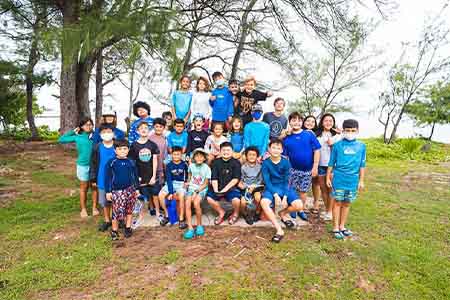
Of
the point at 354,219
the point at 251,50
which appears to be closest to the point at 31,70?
the point at 251,50

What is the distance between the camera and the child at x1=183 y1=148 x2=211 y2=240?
3476mm

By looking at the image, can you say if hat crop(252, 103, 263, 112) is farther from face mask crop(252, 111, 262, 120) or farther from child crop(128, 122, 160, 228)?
child crop(128, 122, 160, 228)

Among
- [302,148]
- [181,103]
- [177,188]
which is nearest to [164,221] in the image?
[177,188]

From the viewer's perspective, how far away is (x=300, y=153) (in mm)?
3729

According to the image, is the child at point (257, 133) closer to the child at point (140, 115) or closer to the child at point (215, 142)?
the child at point (215, 142)

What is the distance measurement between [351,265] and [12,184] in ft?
19.5

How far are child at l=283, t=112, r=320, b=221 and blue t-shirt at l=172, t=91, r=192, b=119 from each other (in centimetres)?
160

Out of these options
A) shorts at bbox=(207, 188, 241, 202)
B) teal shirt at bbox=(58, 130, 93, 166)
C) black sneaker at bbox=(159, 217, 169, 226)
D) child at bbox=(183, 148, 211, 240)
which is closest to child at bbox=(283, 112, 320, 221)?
shorts at bbox=(207, 188, 241, 202)

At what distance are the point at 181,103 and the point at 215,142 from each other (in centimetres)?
98

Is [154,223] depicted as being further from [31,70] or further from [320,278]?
[31,70]

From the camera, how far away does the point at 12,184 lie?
5492 millimetres

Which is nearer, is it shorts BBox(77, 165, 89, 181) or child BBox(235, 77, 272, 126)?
shorts BBox(77, 165, 89, 181)

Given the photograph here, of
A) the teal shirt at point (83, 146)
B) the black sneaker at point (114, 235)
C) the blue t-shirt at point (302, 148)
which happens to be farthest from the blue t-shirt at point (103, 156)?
the blue t-shirt at point (302, 148)

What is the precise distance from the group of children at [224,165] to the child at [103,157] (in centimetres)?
1
